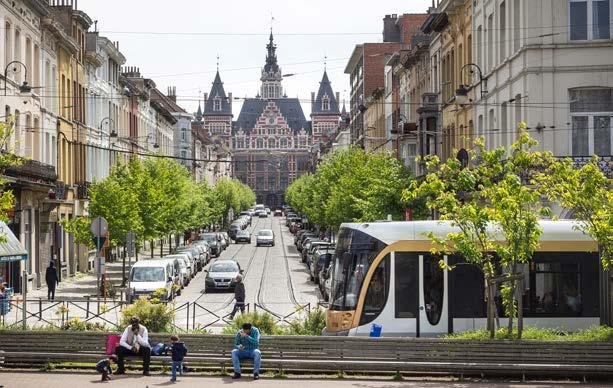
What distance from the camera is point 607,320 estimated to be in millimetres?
26609

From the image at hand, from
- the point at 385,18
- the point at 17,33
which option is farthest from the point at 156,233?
the point at 385,18

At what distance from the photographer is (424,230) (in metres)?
26.5

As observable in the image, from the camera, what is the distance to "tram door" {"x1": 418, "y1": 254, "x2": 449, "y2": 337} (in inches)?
1037

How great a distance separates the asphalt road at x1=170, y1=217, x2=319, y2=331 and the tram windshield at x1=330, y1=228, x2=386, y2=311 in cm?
254

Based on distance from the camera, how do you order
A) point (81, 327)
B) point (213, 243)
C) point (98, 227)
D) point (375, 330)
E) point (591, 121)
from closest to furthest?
1. point (81, 327)
2. point (375, 330)
3. point (98, 227)
4. point (591, 121)
5. point (213, 243)

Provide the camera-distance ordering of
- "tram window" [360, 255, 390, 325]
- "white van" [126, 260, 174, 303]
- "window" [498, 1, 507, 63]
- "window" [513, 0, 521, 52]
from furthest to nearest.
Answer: "white van" [126, 260, 174, 303]
"window" [498, 1, 507, 63]
"window" [513, 0, 521, 52]
"tram window" [360, 255, 390, 325]

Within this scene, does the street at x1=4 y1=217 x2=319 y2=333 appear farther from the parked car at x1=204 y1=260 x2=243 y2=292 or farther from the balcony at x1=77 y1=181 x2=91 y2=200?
the balcony at x1=77 y1=181 x2=91 y2=200

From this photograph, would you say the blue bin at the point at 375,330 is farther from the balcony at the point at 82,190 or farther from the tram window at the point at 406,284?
the balcony at the point at 82,190

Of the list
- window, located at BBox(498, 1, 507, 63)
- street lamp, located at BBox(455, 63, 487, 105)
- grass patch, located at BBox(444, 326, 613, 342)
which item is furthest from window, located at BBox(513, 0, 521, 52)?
grass patch, located at BBox(444, 326, 613, 342)

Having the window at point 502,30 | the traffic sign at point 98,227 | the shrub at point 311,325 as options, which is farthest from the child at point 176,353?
the window at point 502,30

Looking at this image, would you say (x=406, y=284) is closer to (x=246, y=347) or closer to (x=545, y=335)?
(x=545, y=335)

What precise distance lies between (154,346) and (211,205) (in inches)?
3576

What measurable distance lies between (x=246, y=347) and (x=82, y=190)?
41875 millimetres

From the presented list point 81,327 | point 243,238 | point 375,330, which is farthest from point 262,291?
point 243,238
